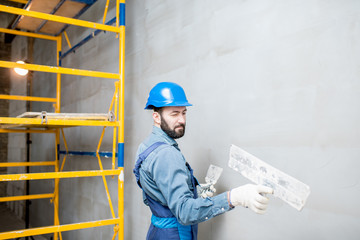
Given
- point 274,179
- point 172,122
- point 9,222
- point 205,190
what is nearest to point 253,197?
point 274,179

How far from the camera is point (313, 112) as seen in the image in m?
1.70

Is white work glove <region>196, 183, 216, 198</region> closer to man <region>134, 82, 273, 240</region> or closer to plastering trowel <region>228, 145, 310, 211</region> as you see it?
man <region>134, 82, 273, 240</region>

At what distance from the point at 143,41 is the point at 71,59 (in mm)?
2533

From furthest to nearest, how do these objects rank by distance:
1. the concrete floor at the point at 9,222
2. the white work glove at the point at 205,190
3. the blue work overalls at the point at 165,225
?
the concrete floor at the point at 9,222
the white work glove at the point at 205,190
the blue work overalls at the point at 165,225

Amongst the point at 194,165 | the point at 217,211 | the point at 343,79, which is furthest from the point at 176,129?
the point at 343,79

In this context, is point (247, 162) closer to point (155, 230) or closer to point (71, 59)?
point (155, 230)

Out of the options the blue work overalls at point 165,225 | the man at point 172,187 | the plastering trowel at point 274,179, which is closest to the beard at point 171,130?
the man at point 172,187

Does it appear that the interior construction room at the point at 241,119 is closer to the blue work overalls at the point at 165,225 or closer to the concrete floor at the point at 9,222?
the blue work overalls at the point at 165,225

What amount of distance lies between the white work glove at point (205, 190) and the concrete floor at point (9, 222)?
5047 millimetres

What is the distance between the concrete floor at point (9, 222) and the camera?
6.93m

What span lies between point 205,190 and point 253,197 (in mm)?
584

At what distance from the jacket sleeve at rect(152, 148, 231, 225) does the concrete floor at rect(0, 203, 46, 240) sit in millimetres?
5275

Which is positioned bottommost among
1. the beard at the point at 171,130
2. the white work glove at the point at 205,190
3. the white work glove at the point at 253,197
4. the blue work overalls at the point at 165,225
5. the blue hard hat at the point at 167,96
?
the blue work overalls at the point at 165,225

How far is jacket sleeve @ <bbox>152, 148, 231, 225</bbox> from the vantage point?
61.3 inches
